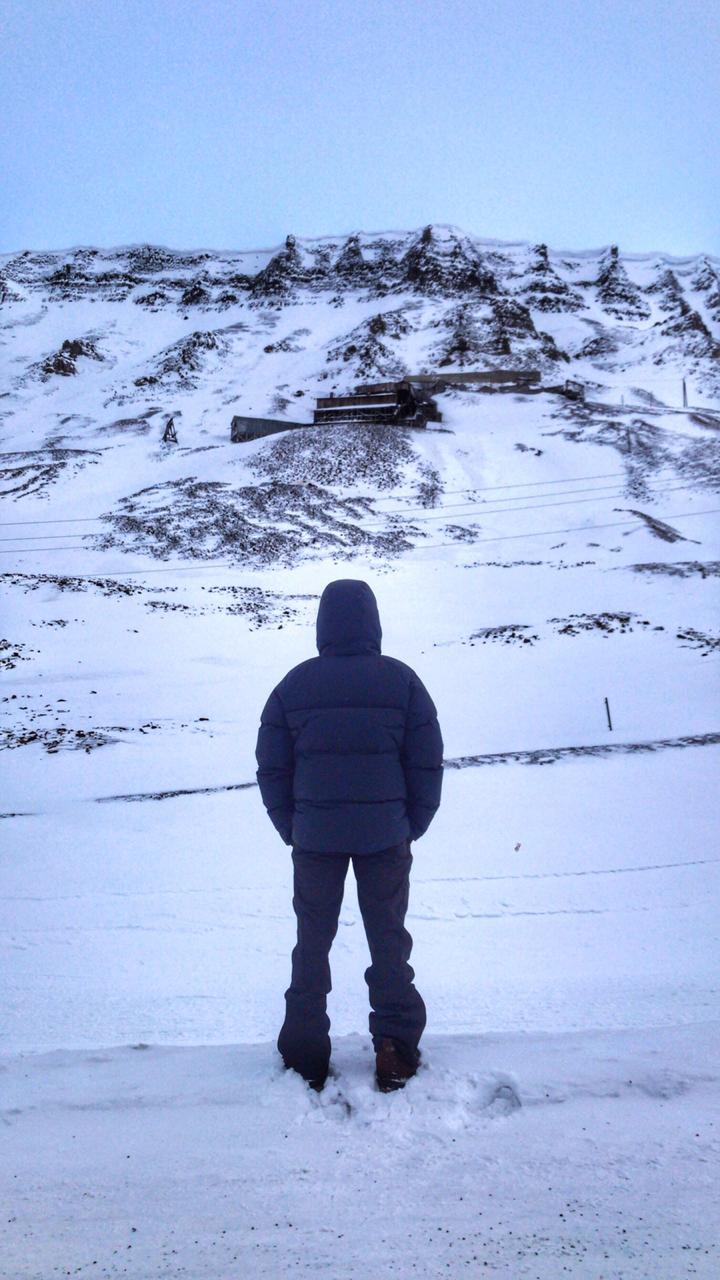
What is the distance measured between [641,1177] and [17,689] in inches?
595

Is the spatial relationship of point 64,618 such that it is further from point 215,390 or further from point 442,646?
point 215,390

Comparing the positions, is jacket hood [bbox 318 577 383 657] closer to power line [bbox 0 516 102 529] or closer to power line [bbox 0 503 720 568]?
power line [bbox 0 503 720 568]

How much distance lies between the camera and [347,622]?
3.32m

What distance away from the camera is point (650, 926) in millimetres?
5055

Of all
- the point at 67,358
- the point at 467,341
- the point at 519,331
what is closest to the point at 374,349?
the point at 467,341

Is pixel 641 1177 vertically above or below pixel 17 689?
above

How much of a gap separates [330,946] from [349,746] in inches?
35.1

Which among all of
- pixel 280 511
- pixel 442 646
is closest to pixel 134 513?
pixel 280 511

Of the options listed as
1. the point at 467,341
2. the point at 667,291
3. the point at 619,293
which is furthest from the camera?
the point at 667,291

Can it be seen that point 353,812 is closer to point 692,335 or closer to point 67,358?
point 67,358

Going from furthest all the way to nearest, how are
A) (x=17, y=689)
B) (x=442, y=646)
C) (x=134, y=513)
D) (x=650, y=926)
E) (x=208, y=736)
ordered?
(x=134, y=513), (x=442, y=646), (x=17, y=689), (x=208, y=736), (x=650, y=926)

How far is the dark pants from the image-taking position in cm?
313

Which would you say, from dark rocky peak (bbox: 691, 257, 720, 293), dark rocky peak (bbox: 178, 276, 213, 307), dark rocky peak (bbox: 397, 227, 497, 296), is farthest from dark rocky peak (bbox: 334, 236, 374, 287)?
dark rocky peak (bbox: 691, 257, 720, 293)

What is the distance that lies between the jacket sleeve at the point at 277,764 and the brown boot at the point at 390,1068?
3.24 ft
